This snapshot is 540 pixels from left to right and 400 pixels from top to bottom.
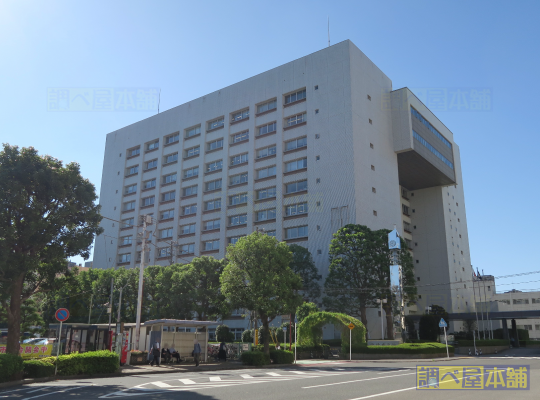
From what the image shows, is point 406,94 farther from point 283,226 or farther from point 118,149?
point 118,149

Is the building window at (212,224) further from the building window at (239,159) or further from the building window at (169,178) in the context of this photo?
the building window at (169,178)

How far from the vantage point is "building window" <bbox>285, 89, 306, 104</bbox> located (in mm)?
65125

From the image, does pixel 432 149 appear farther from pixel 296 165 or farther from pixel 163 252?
pixel 163 252

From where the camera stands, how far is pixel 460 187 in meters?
89.6

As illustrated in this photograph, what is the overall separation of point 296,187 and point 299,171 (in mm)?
2297

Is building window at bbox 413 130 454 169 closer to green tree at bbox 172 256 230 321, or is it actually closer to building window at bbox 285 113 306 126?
building window at bbox 285 113 306 126

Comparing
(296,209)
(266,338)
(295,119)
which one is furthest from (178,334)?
(295,119)

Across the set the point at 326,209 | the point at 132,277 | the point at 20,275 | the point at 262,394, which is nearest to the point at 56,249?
the point at 20,275

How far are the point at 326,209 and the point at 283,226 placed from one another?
23.4 ft

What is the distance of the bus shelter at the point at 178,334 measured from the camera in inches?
1162

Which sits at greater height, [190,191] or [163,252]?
[190,191]

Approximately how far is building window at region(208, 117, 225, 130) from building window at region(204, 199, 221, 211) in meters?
13.1

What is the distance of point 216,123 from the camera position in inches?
2958

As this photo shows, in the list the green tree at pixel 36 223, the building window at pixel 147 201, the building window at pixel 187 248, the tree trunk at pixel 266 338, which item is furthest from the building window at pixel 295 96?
the green tree at pixel 36 223
